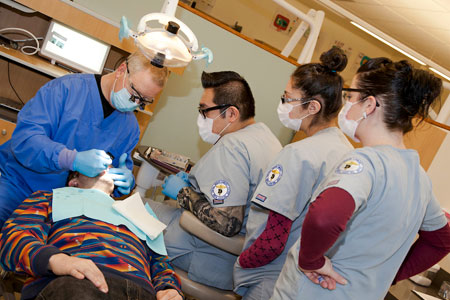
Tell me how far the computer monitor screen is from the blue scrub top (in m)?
0.72

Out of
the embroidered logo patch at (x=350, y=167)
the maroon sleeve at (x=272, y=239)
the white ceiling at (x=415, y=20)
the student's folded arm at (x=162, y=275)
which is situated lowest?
the student's folded arm at (x=162, y=275)

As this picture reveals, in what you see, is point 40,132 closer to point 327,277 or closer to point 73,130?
point 73,130

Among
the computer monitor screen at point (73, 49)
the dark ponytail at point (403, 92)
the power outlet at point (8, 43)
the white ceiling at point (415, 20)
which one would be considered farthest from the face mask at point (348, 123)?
the white ceiling at point (415, 20)

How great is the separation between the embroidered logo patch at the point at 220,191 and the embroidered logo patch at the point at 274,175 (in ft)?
0.87

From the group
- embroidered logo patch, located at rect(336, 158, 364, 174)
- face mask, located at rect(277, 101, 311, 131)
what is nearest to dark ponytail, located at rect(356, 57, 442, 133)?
embroidered logo patch, located at rect(336, 158, 364, 174)

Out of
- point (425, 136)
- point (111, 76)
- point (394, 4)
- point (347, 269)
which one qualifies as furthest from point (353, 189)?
point (394, 4)

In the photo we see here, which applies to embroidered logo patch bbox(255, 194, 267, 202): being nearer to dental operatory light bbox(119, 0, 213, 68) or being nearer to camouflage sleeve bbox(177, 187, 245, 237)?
camouflage sleeve bbox(177, 187, 245, 237)

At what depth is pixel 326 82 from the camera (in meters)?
1.66

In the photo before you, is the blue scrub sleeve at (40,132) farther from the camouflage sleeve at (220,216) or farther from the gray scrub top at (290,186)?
the gray scrub top at (290,186)

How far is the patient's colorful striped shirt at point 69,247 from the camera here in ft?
3.80

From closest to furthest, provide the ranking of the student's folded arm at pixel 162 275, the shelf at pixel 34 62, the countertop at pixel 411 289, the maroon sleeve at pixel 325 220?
the maroon sleeve at pixel 325 220
the student's folded arm at pixel 162 275
the countertop at pixel 411 289
the shelf at pixel 34 62

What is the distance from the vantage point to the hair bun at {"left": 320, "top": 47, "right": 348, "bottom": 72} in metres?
1.64

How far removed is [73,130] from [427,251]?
1438mm

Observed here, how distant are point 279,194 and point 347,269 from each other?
0.35 meters
